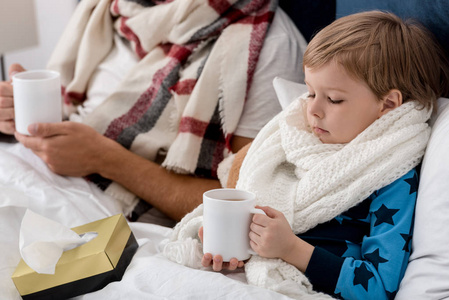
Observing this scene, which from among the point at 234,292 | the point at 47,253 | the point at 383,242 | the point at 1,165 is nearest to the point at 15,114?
the point at 1,165

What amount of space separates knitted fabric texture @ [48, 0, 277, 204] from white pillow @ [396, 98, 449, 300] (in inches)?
25.7

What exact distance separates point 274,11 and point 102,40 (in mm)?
554

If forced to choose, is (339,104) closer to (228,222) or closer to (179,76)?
(228,222)

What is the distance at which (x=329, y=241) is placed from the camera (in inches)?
43.3

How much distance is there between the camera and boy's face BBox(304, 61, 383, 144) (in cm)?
107

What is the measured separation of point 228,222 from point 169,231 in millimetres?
388

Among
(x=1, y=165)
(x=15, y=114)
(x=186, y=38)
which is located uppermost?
(x=186, y=38)

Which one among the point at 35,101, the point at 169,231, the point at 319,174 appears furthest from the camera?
the point at 35,101

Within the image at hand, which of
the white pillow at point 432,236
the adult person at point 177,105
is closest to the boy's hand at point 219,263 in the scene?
the white pillow at point 432,236

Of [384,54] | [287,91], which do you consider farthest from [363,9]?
[384,54]

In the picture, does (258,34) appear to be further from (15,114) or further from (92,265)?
(92,265)

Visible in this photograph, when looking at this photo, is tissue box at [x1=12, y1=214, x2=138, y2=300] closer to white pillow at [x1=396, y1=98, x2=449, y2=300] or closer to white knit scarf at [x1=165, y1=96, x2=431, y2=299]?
white knit scarf at [x1=165, y1=96, x2=431, y2=299]

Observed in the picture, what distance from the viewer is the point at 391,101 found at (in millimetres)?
1095

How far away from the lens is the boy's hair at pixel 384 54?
1.06m
